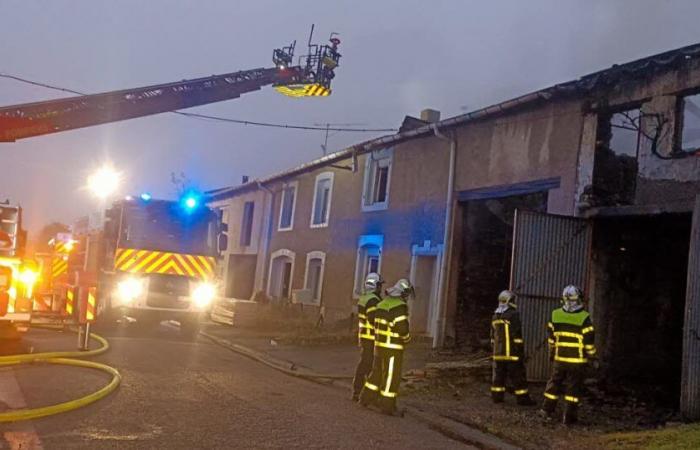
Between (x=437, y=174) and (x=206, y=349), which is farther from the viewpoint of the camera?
(x=437, y=174)

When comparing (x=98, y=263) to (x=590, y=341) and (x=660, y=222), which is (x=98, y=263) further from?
(x=660, y=222)

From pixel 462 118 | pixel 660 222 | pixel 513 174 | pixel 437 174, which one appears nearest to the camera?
pixel 660 222

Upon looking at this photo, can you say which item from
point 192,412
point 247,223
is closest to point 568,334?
point 192,412

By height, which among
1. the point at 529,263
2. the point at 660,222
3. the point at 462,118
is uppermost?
the point at 462,118

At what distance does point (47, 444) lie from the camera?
575 cm

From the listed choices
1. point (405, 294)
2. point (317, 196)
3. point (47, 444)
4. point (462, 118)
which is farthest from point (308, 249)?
point (47, 444)

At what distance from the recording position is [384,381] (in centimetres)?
859

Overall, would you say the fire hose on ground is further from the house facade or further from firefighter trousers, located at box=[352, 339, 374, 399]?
the house facade

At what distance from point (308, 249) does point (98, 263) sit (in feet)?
30.4

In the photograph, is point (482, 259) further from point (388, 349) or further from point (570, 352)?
point (388, 349)

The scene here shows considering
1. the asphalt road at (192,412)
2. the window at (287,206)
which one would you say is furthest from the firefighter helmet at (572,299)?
the window at (287,206)

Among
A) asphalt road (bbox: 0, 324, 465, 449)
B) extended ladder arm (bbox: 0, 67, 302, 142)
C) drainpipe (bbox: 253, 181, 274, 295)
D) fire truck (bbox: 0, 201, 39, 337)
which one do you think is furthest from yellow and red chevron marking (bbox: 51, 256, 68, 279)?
drainpipe (bbox: 253, 181, 274, 295)

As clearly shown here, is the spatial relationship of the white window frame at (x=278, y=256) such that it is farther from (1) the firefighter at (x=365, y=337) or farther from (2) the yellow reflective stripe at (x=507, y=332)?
(1) the firefighter at (x=365, y=337)

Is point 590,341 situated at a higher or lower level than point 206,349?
higher
